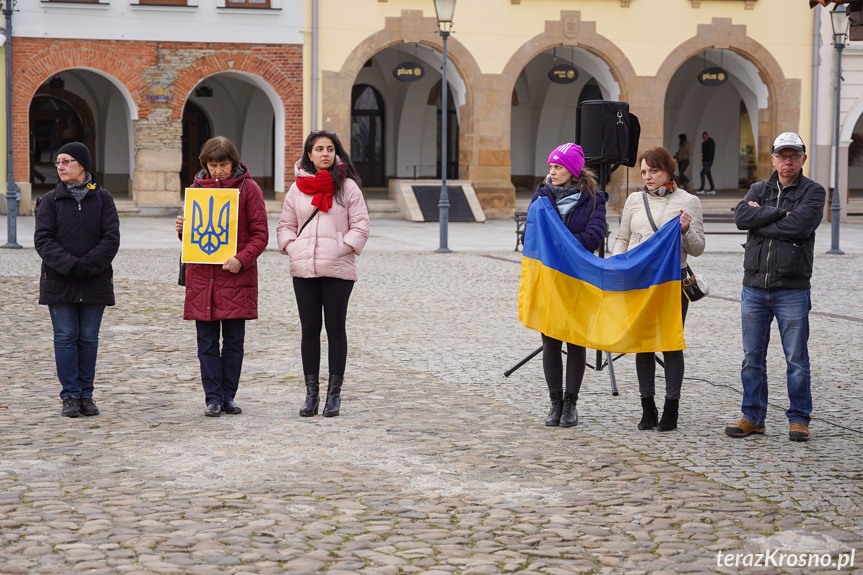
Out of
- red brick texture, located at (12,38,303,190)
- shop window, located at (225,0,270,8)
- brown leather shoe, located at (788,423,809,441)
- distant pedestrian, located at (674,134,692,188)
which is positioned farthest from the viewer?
distant pedestrian, located at (674,134,692,188)

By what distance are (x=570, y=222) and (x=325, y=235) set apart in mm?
1509

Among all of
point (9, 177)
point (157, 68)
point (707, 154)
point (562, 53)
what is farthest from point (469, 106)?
point (9, 177)

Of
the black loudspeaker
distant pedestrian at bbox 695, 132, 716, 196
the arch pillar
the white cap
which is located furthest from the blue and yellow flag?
distant pedestrian at bbox 695, 132, 716, 196

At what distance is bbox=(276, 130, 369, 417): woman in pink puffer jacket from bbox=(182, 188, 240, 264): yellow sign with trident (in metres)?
0.32

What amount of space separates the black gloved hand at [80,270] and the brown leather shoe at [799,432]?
4.28 meters

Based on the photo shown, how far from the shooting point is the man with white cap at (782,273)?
7.07 meters

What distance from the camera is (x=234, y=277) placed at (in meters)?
7.70

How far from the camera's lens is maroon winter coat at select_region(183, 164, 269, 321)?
25.1 ft

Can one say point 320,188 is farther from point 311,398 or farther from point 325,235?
point 311,398

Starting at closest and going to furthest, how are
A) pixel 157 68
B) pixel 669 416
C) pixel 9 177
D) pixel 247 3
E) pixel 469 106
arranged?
pixel 669 416 < pixel 9 177 < pixel 157 68 < pixel 247 3 < pixel 469 106

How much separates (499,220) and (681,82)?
9.53 meters

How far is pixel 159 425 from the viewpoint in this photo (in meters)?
7.38

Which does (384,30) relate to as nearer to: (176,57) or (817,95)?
(176,57)

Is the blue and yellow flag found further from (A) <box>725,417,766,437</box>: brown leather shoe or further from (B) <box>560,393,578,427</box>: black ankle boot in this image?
(A) <box>725,417,766,437</box>: brown leather shoe
